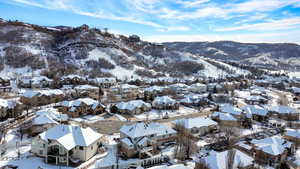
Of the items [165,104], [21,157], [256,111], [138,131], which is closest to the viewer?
[21,157]

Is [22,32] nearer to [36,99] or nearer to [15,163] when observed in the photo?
[36,99]

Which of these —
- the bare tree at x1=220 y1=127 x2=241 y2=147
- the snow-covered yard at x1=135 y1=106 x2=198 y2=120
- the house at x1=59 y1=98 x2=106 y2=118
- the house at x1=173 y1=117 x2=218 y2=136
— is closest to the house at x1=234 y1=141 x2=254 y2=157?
the bare tree at x1=220 y1=127 x2=241 y2=147

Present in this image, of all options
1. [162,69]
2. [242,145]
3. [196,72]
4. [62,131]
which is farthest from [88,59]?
[242,145]

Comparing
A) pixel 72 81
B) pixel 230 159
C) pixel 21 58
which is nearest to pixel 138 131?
Result: pixel 230 159

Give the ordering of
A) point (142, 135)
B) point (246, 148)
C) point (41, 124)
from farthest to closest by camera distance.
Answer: point (41, 124) < point (246, 148) < point (142, 135)

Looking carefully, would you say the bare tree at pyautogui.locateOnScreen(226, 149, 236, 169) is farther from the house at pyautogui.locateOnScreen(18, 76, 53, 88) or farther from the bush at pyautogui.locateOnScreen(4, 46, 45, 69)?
the bush at pyautogui.locateOnScreen(4, 46, 45, 69)

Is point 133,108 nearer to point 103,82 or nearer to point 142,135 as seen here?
point 142,135
